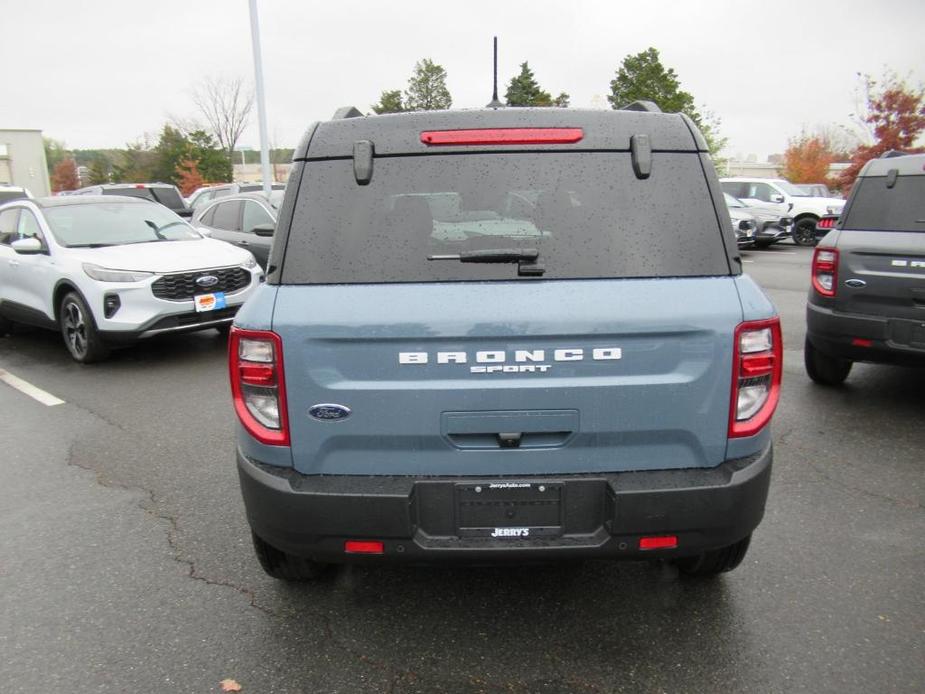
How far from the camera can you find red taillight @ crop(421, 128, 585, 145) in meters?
2.43

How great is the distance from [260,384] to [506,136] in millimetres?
1187

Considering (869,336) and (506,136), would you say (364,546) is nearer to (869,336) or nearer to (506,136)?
(506,136)

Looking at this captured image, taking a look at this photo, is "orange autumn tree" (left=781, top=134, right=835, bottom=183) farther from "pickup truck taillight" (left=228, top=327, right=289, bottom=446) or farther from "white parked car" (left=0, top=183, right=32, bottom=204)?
"pickup truck taillight" (left=228, top=327, right=289, bottom=446)

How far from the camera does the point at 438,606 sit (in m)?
2.94

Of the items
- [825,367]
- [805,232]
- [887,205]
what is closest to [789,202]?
[805,232]

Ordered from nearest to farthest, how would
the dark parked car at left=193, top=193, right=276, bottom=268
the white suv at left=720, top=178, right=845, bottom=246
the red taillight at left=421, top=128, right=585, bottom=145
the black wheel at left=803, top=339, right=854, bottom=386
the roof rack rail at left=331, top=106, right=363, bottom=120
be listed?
the red taillight at left=421, top=128, right=585, bottom=145 < the roof rack rail at left=331, top=106, right=363, bottom=120 < the black wheel at left=803, top=339, right=854, bottom=386 < the dark parked car at left=193, top=193, right=276, bottom=268 < the white suv at left=720, top=178, right=845, bottom=246

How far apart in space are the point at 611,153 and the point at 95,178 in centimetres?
7980

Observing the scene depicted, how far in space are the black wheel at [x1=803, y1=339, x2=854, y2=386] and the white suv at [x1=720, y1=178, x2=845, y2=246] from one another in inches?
621

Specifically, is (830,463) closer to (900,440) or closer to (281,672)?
(900,440)

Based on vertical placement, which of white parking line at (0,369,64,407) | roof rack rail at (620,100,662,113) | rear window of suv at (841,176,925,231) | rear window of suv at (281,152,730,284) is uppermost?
roof rack rail at (620,100,662,113)

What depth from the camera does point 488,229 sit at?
2.42 metres

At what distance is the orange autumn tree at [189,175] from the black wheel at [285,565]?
183 feet

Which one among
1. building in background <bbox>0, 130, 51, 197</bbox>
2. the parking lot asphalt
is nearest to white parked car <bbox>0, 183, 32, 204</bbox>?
the parking lot asphalt

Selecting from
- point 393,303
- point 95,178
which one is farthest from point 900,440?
point 95,178
